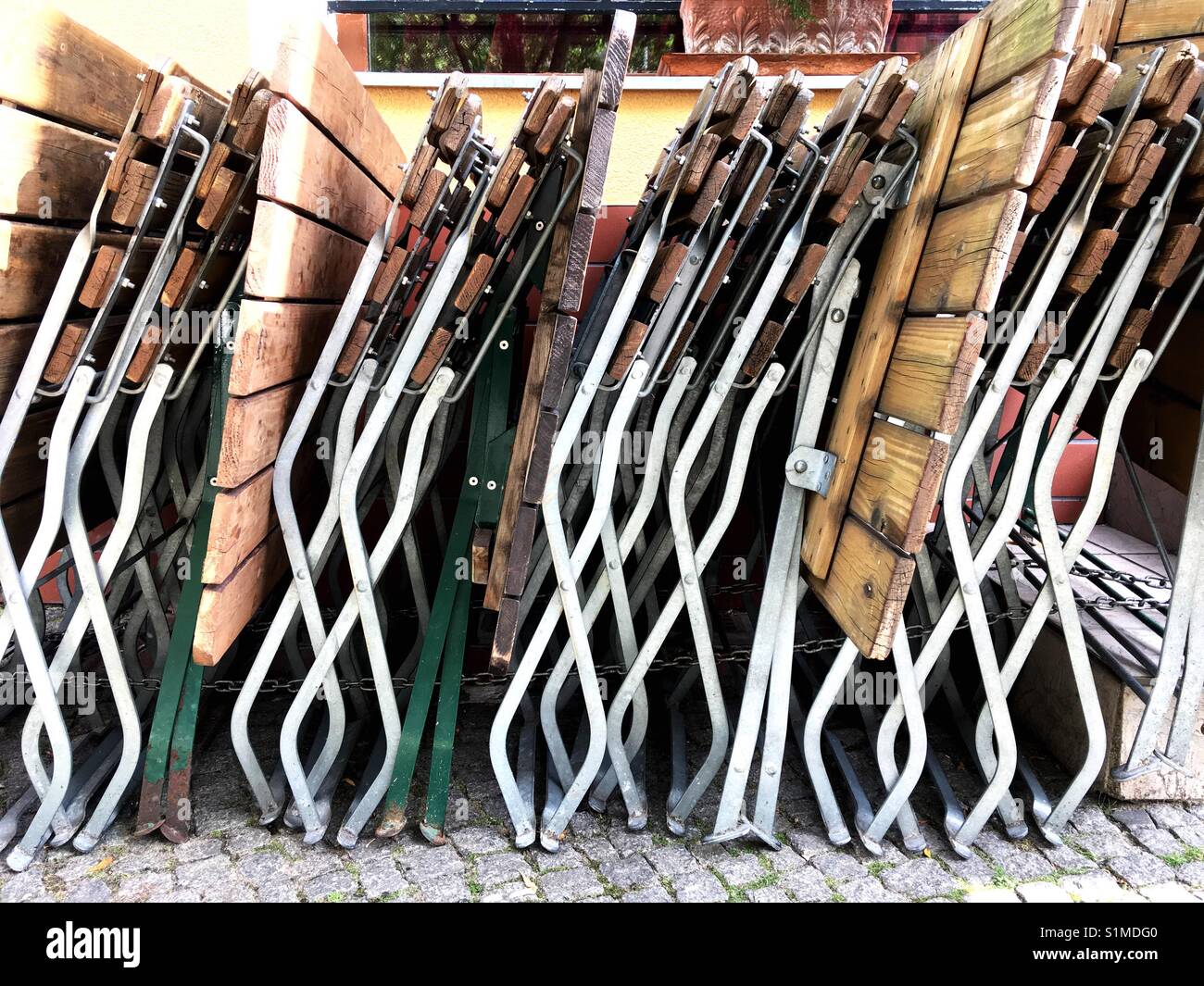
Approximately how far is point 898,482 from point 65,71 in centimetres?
251

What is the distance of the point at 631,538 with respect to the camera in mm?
2625

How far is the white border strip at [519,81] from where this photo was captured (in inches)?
149

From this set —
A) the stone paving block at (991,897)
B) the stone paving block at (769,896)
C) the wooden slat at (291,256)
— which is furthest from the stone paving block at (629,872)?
the wooden slat at (291,256)

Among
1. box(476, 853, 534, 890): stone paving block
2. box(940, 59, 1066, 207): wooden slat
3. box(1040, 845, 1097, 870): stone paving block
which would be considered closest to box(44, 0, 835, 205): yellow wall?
box(940, 59, 1066, 207): wooden slat

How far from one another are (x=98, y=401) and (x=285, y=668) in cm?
165

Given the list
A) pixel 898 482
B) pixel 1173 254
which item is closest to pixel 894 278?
pixel 898 482

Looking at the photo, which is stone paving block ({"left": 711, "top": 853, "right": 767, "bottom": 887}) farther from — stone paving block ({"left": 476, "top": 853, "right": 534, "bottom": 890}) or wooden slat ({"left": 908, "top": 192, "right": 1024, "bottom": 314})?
wooden slat ({"left": 908, "top": 192, "right": 1024, "bottom": 314})

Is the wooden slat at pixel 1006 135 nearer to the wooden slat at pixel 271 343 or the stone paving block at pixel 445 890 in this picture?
the wooden slat at pixel 271 343

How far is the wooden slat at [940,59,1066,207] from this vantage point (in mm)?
1846

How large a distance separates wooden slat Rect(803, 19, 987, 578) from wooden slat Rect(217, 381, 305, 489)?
1531 millimetres

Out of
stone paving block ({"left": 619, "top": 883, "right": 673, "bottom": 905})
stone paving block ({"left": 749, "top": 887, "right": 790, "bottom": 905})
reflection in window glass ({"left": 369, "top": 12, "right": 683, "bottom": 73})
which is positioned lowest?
stone paving block ({"left": 619, "top": 883, "right": 673, "bottom": 905})

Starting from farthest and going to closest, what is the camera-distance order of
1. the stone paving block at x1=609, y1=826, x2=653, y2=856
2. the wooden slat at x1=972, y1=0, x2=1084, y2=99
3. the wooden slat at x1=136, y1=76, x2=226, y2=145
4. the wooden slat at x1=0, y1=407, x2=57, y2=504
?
the stone paving block at x1=609, y1=826, x2=653, y2=856
the wooden slat at x1=0, y1=407, x2=57, y2=504
the wooden slat at x1=136, y1=76, x2=226, y2=145
the wooden slat at x1=972, y1=0, x2=1084, y2=99

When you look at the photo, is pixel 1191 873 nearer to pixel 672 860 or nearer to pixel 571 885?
pixel 672 860

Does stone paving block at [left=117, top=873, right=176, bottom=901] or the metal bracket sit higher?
the metal bracket
